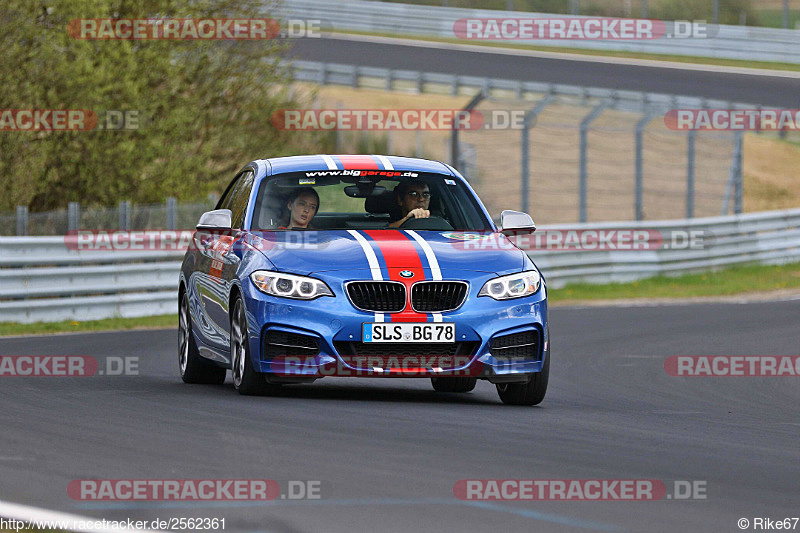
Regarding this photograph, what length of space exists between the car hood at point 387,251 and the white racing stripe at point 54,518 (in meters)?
3.78

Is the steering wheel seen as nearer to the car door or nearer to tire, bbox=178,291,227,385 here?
the car door

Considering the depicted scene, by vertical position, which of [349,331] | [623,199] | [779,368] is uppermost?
[349,331]

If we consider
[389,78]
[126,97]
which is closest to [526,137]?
[126,97]

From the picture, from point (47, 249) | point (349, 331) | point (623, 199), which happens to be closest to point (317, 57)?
point (623, 199)

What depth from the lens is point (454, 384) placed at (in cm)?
1148

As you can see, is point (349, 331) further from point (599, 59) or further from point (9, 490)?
point (599, 59)

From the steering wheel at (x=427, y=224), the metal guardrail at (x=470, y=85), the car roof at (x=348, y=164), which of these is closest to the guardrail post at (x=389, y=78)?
the metal guardrail at (x=470, y=85)

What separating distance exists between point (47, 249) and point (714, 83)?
82.9 ft

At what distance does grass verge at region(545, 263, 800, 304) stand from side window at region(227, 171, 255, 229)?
39.6ft

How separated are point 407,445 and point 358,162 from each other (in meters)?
3.76

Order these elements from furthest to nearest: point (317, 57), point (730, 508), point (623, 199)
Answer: point (317, 57) → point (623, 199) → point (730, 508)

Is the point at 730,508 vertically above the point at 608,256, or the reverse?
the point at 730,508

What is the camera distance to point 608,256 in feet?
84.5

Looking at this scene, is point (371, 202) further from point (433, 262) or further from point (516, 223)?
point (433, 262)
